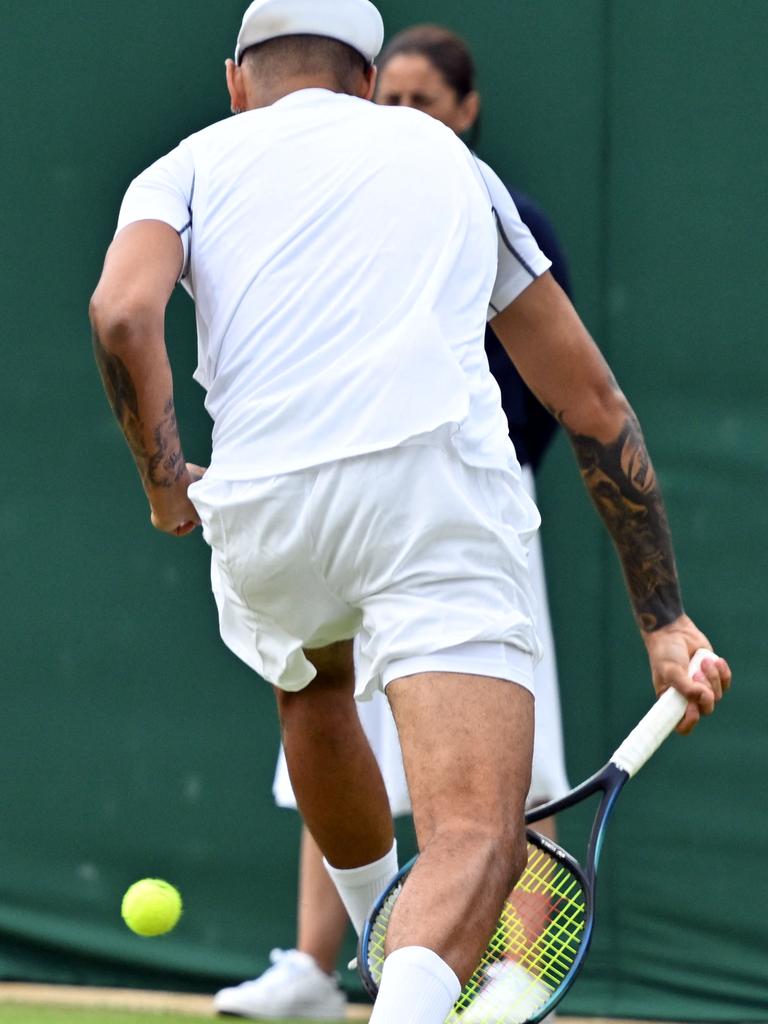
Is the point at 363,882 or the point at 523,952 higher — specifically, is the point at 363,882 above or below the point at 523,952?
below

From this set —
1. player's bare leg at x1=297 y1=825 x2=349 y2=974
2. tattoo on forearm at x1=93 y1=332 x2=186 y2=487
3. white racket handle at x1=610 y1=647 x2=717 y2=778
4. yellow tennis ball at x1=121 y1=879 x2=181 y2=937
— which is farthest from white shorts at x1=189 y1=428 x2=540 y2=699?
player's bare leg at x1=297 y1=825 x2=349 y2=974

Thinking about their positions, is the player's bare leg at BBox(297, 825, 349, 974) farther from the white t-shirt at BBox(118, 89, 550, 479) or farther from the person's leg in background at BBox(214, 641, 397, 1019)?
the white t-shirt at BBox(118, 89, 550, 479)

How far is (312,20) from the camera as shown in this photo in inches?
105

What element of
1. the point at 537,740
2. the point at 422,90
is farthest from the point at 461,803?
the point at 422,90

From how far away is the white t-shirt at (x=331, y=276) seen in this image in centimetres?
245

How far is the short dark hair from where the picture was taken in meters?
2.69

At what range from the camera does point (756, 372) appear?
408 centimetres

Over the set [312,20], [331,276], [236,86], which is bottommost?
[331,276]

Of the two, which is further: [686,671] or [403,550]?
[686,671]

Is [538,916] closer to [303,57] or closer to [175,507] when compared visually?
[175,507]

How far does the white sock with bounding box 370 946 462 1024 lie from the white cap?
1330 mm

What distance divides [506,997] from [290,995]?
1.22 meters

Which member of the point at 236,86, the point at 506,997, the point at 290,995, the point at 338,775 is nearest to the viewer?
the point at 506,997

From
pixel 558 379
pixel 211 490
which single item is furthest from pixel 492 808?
pixel 558 379
